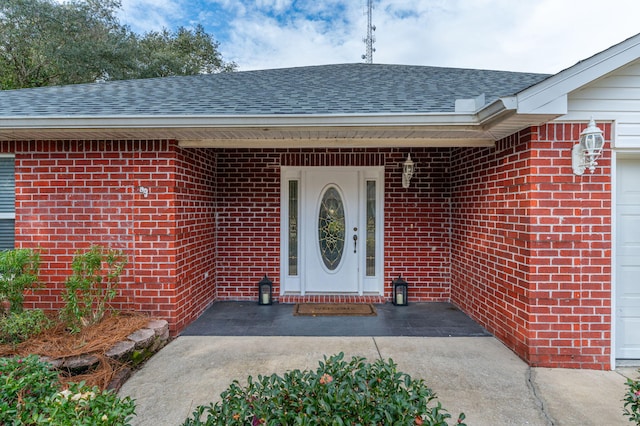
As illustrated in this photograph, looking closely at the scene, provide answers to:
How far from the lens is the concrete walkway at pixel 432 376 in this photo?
2562 mm

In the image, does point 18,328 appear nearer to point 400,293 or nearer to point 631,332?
point 400,293

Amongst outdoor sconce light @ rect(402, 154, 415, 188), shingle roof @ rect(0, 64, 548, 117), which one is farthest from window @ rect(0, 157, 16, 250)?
outdoor sconce light @ rect(402, 154, 415, 188)

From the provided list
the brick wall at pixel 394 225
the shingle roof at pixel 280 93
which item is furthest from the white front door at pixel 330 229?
the shingle roof at pixel 280 93

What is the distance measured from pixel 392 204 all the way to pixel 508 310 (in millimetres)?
2296

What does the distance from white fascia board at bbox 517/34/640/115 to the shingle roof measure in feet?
2.75

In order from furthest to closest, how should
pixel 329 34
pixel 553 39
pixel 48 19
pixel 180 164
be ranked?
pixel 329 34 → pixel 48 19 → pixel 553 39 → pixel 180 164

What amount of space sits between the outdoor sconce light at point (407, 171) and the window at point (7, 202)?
16.5 ft

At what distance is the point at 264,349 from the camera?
11.8 ft

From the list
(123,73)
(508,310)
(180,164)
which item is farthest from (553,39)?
(123,73)

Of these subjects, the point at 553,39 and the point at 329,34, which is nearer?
the point at 553,39

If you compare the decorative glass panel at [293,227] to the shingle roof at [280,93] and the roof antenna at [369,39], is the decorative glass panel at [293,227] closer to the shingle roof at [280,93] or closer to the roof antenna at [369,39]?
the shingle roof at [280,93]

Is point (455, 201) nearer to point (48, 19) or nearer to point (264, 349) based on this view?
point (264, 349)

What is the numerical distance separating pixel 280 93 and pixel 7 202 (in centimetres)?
361

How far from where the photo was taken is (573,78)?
296 centimetres
